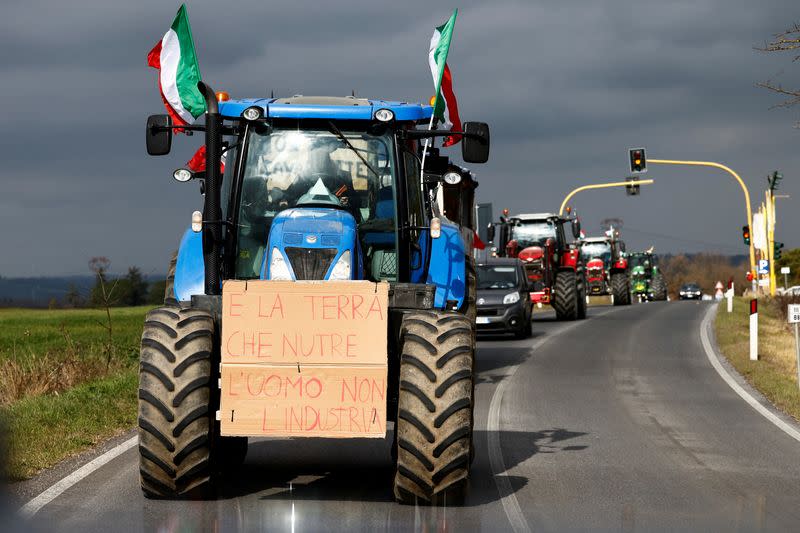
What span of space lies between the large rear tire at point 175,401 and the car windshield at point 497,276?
73.6 feet

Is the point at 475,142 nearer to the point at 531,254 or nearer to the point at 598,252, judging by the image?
the point at 531,254

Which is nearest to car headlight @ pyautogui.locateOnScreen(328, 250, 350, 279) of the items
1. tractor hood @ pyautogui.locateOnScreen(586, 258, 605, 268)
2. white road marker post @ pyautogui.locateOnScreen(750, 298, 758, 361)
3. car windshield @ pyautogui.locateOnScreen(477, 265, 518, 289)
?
white road marker post @ pyautogui.locateOnScreen(750, 298, 758, 361)

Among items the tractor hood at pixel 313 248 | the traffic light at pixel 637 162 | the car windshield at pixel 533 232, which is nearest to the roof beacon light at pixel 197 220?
the tractor hood at pixel 313 248

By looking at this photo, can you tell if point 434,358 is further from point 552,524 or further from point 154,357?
point 154,357

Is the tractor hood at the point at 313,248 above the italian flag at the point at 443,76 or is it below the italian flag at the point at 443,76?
below

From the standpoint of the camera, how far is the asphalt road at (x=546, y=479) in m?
8.25

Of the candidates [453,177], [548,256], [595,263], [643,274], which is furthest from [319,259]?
[643,274]

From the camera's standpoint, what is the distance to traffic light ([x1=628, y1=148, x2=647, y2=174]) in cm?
4700

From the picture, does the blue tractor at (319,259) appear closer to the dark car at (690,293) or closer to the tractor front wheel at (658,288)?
the tractor front wheel at (658,288)

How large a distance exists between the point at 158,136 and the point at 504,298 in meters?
20.5

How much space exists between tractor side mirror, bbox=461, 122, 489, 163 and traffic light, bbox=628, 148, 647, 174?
37834 mm

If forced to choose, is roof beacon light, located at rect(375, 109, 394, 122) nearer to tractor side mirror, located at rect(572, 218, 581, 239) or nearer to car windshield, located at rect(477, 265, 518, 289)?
car windshield, located at rect(477, 265, 518, 289)

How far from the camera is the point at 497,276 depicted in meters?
31.3

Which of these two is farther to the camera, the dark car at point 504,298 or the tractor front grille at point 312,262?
the dark car at point 504,298
